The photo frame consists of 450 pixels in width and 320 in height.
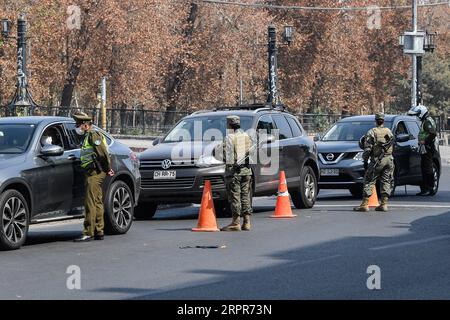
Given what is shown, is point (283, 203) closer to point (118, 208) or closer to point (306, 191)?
point (306, 191)

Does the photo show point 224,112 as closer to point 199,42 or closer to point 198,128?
point 198,128

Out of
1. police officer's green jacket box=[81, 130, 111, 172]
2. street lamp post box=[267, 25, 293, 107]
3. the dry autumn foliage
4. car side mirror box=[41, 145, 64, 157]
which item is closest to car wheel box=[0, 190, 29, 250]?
car side mirror box=[41, 145, 64, 157]

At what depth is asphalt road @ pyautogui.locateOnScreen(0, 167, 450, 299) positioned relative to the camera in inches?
422

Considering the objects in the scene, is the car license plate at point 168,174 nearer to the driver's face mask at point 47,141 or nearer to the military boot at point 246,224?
the military boot at point 246,224

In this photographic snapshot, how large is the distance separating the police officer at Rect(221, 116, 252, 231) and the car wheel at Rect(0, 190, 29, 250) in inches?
142

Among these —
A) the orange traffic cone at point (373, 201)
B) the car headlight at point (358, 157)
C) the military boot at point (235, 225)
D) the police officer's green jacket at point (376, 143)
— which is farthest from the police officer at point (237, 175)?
the car headlight at point (358, 157)

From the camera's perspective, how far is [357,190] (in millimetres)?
25422

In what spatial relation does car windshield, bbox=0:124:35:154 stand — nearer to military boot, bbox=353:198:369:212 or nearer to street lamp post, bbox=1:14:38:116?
military boot, bbox=353:198:369:212

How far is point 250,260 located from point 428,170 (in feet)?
41.9

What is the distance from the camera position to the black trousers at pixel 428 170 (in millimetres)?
25422

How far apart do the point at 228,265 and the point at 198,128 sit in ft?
26.8

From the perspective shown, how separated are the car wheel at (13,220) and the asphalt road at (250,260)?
164 mm

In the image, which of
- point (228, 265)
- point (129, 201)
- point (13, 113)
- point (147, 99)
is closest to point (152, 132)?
point (147, 99)

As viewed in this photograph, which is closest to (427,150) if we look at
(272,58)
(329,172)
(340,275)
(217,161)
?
(329,172)
